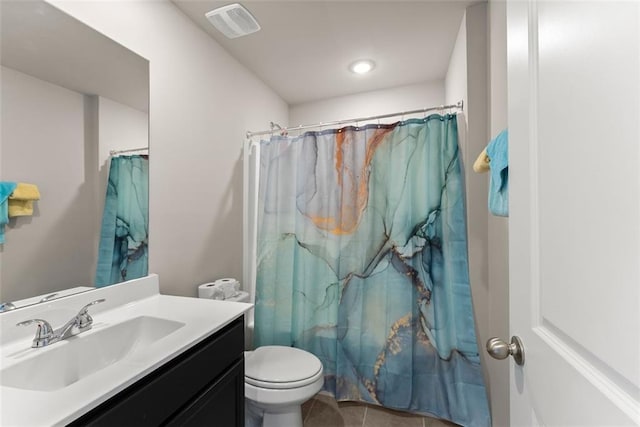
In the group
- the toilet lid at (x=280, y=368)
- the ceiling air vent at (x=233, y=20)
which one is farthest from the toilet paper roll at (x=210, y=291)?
the ceiling air vent at (x=233, y=20)

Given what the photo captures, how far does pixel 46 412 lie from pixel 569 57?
1.17 m

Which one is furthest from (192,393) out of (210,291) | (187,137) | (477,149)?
(477,149)

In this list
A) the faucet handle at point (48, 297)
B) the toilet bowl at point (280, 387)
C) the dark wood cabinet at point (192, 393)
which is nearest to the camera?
the dark wood cabinet at point (192, 393)

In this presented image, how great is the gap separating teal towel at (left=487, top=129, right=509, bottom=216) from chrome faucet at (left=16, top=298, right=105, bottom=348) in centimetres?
152

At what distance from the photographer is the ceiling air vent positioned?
4.90ft

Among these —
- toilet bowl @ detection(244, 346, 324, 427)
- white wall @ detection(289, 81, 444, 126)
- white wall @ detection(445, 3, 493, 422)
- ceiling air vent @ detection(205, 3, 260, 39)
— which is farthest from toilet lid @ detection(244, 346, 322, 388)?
white wall @ detection(289, 81, 444, 126)

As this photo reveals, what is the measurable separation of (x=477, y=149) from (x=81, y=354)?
1978 mm

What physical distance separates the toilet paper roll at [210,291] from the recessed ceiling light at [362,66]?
1.90m

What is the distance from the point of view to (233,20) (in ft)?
5.15

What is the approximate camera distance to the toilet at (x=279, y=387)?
1.32m

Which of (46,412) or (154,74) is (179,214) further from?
(46,412)

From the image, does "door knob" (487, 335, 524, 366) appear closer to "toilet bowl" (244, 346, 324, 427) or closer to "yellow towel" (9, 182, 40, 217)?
"toilet bowl" (244, 346, 324, 427)

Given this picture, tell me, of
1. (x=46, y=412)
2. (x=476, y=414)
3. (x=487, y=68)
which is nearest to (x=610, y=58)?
(x=46, y=412)

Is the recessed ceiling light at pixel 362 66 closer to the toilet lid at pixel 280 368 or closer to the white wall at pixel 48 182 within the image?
the white wall at pixel 48 182
